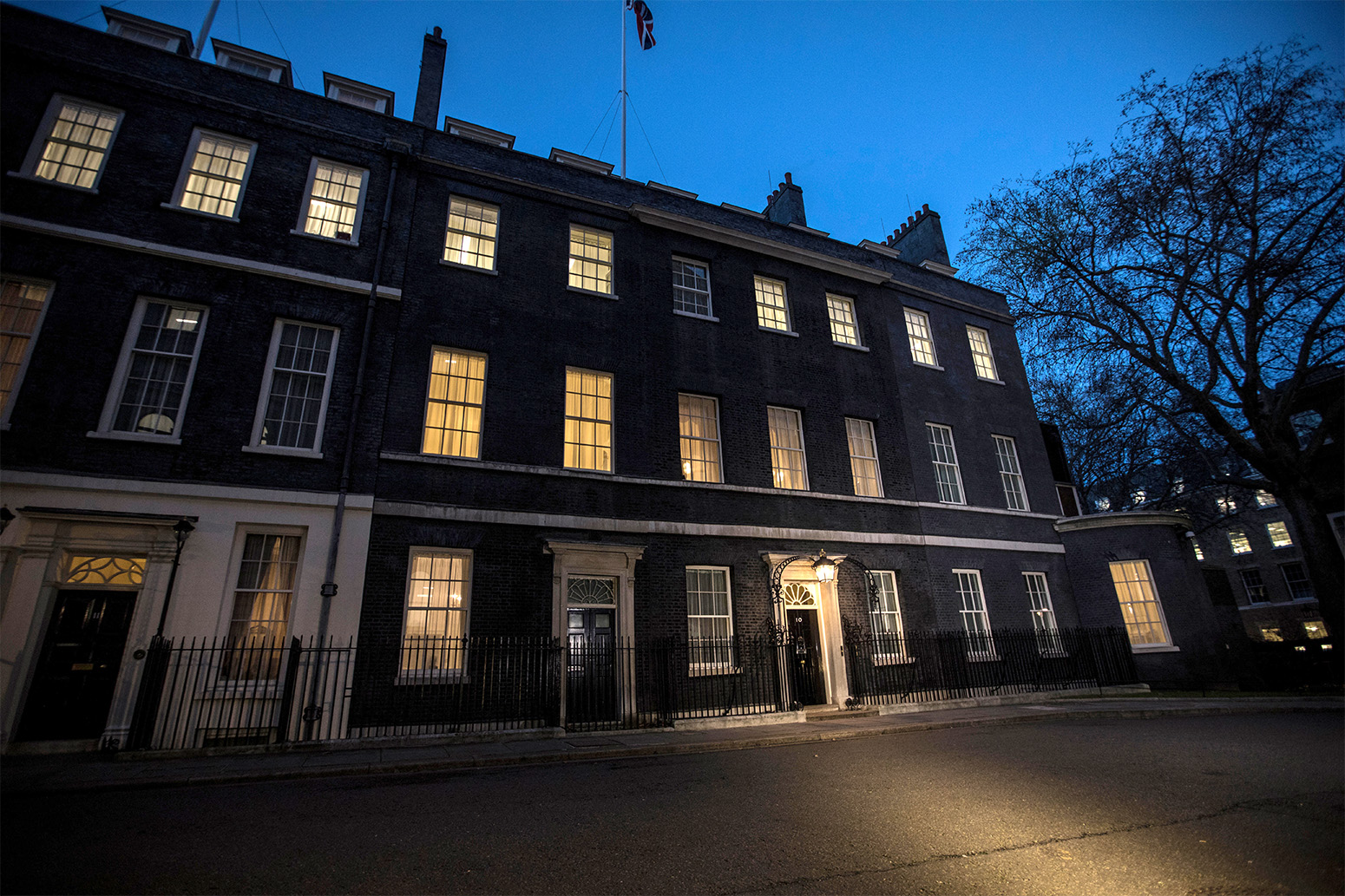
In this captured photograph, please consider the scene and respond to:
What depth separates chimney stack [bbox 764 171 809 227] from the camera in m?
19.6

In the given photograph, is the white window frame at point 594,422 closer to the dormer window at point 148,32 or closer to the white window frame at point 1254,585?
the dormer window at point 148,32

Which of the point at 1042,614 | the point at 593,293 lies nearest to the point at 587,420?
the point at 593,293

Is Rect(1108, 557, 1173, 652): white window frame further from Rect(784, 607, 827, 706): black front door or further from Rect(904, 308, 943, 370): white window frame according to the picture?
Rect(784, 607, 827, 706): black front door

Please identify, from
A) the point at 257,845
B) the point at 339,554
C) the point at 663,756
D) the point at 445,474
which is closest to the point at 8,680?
the point at 339,554

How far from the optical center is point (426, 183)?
13.7 meters

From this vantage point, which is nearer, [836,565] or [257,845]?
[257,845]

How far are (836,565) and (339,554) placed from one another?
35.9ft

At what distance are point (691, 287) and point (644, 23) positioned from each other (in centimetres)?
872

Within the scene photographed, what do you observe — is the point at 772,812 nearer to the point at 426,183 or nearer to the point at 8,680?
the point at 8,680

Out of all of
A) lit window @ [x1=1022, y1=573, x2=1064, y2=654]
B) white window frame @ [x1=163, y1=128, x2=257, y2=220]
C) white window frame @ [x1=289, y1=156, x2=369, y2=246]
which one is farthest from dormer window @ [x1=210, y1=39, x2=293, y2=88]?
lit window @ [x1=1022, y1=573, x2=1064, y2=654]

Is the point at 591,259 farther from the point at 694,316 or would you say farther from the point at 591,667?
the point at 591,667

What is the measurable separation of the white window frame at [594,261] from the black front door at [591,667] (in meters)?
7.74

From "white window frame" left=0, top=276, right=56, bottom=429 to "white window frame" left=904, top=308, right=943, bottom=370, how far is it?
20563mm

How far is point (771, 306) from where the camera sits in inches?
677
